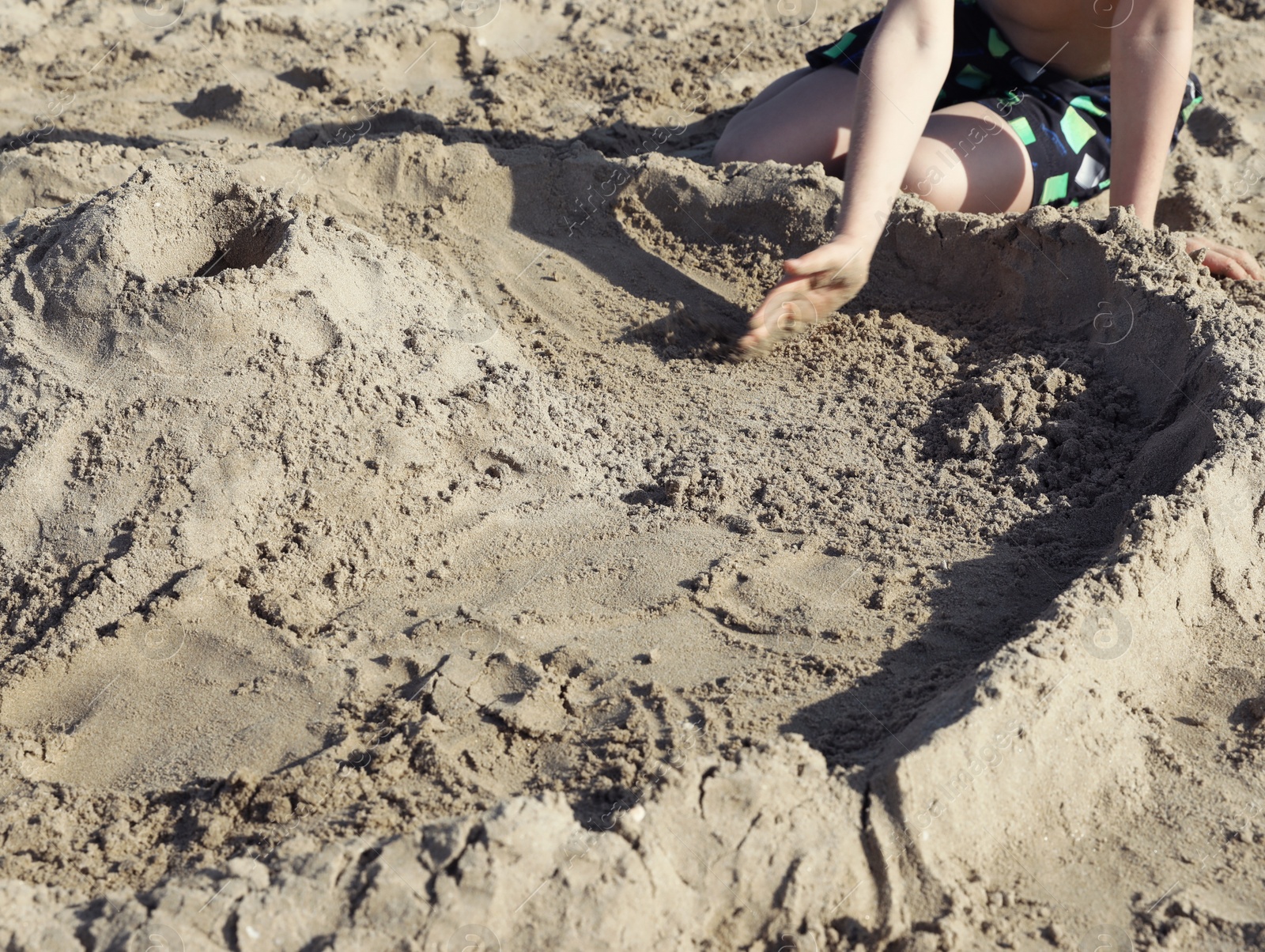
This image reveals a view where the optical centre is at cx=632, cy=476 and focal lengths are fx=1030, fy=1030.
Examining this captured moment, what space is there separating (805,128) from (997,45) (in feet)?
2.11

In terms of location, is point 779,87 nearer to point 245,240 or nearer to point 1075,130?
point 1075,130

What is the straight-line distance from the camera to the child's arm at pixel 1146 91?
8.46 ft

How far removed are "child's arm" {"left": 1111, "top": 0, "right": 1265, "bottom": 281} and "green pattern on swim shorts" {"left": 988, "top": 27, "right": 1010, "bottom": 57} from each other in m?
0.49

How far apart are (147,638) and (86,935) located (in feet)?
2.19

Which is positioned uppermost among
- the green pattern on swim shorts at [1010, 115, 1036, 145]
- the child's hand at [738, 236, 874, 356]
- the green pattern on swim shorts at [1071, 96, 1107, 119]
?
the green pattern on swim shorts at [1071, 96, 1107, 119]

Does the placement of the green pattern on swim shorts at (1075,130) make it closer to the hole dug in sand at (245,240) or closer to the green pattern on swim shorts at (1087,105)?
the green pattern on swim shorts at (1087,105)

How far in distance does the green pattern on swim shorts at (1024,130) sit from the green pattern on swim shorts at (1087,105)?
0.64ft

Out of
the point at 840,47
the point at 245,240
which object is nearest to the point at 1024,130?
the point at 840,47

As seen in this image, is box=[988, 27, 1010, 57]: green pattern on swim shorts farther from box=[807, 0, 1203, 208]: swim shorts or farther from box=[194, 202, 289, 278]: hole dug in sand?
box=[194, 202, 289, 278]: hole dug in sand

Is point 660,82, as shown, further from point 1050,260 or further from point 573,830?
point 573,830

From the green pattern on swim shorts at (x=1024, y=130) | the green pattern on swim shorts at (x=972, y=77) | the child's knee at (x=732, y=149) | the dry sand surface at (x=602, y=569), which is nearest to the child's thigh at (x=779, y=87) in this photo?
the child's knee at (x=732, y=149)

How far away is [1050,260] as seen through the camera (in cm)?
263

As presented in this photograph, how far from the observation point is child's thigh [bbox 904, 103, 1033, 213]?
2.97m

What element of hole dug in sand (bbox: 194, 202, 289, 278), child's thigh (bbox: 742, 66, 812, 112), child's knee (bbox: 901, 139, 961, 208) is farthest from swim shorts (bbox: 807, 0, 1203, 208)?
hole dug in sand (bbox: 194, 202, 289, 278)
